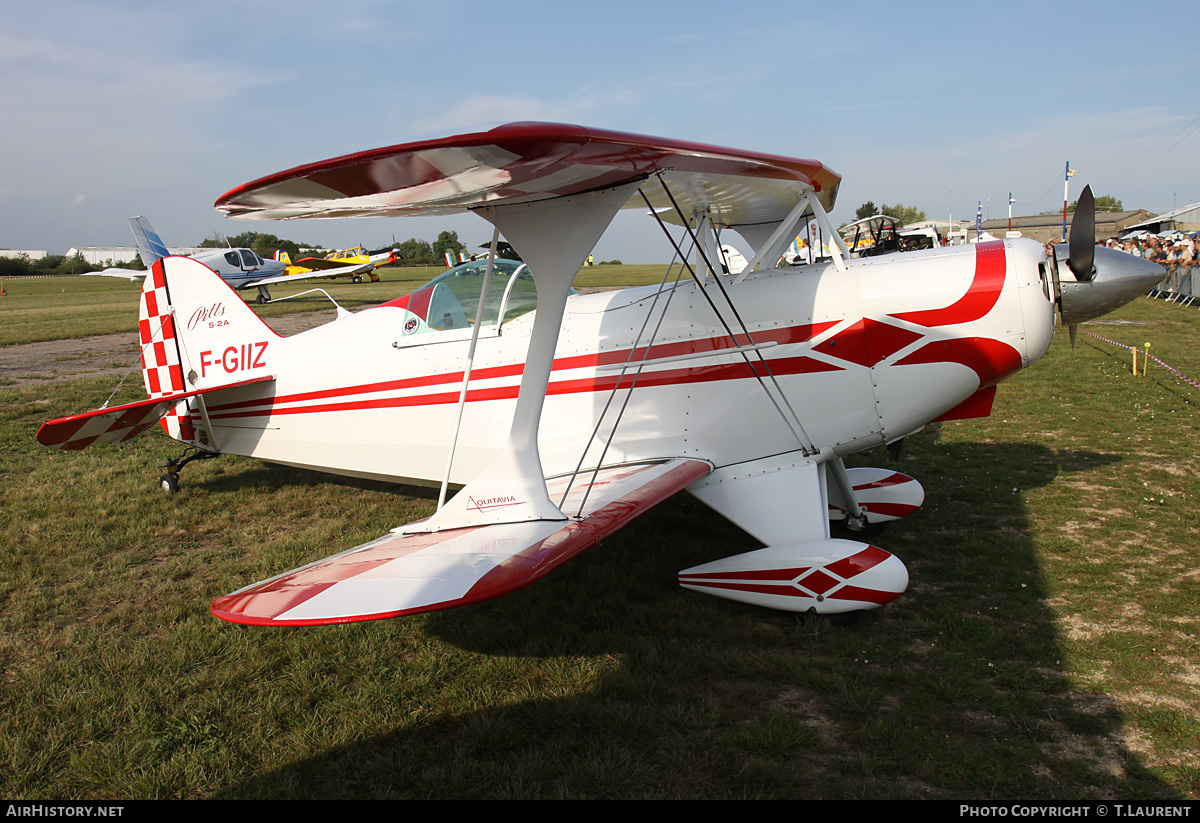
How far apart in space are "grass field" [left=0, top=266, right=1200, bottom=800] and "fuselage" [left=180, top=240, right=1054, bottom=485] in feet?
2.88

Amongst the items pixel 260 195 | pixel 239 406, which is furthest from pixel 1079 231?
pixel 239 406

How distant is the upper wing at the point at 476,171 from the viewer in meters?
2.49

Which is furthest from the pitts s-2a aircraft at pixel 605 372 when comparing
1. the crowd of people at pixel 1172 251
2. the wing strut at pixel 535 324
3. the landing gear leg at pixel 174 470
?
the crowd of people at pixel 1172 251

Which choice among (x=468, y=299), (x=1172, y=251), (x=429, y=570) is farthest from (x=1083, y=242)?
(x=1172, y=251)

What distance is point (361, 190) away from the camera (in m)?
2.72

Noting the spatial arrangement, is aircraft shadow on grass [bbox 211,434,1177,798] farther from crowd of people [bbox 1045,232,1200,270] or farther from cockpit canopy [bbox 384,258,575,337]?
Answer: crowd of people [bbox 1045,232,1200,270]

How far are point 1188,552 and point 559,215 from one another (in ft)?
14.6

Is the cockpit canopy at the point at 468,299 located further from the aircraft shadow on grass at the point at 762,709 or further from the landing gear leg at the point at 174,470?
the landing gear leg at the point at 174,470

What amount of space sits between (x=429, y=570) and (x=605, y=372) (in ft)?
7.06

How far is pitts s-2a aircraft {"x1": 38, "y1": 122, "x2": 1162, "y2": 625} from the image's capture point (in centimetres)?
282

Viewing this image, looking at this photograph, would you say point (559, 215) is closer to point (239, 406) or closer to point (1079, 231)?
point (1079, 231)

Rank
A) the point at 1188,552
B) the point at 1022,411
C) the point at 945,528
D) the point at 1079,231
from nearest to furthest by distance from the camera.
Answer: the point at 1079,231 < the point at 1188,552 < the point at 945,528 < the point at 1022,411

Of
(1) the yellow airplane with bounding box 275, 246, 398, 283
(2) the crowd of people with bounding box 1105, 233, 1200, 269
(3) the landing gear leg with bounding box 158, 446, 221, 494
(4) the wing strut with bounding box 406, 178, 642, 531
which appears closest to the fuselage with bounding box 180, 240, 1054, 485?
(4) the wing strut with bounding box 406, 178, 642, 531

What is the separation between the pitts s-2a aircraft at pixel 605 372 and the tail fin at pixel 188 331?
0.05 meters
